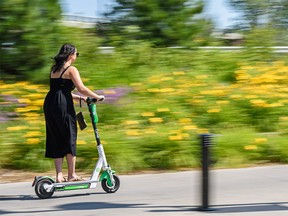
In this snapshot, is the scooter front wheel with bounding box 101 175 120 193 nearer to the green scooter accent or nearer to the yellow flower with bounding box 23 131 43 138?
the green scooter accent

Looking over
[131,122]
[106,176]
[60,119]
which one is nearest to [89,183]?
[106,176]

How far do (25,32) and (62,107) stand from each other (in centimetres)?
478

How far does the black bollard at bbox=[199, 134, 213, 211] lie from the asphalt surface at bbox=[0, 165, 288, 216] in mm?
76

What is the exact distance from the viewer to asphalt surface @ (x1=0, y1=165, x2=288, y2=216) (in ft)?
24.2

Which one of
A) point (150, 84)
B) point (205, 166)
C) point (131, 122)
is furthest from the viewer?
point (150, 84)

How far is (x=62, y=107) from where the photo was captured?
792cm

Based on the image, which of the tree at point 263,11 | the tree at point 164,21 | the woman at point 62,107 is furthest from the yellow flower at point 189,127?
the tree at point 263,11

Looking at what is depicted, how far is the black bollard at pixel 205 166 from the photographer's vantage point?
7011 mm

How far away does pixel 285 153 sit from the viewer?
10.3 m

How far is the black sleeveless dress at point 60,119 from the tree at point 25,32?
14.8ft

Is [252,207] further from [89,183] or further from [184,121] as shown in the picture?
[184,121]

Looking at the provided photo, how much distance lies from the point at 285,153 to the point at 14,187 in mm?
3968

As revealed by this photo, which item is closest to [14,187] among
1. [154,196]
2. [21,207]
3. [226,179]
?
[21,207]

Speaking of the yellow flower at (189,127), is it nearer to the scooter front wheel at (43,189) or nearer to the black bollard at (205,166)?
the scooter front wheel at (43,189)
